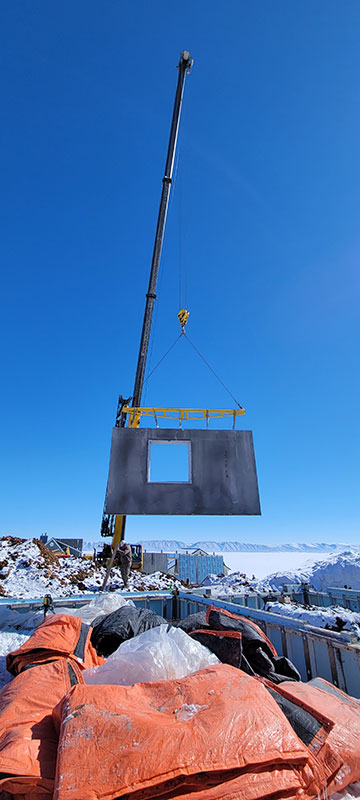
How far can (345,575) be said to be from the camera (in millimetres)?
21516

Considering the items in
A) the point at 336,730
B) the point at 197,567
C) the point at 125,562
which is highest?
the point at 197,567

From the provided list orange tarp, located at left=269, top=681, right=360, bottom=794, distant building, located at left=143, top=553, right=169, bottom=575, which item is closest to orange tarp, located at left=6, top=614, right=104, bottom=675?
orange tarp, located at left=269, top=681, right=360, bottom=794

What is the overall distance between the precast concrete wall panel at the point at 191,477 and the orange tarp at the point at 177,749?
18.5ft

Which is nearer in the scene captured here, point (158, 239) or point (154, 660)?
point (154, 660)

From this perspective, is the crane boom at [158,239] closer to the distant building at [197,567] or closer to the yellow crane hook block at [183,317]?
the yellow crane hook block at [183,317]

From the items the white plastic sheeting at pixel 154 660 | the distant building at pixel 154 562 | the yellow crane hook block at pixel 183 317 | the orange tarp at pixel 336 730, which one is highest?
the yellow crane hook block at pixel 183 317

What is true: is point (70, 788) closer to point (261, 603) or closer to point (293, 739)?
point (293, 739)

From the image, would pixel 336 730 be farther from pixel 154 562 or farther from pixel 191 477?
pixel 154 562

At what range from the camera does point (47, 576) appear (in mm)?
12664

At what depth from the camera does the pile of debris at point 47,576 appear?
11445 mm

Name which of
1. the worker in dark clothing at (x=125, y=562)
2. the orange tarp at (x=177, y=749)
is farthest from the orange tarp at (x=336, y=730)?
the worker in dark clothing at (x=125, y=562)

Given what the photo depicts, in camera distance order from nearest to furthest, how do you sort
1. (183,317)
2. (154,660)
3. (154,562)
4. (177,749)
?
1. (177,749)
2. (154,660)
3. (183,317)
4. (154,562)

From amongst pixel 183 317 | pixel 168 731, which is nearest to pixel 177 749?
pixel 168 731

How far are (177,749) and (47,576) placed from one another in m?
12.6
